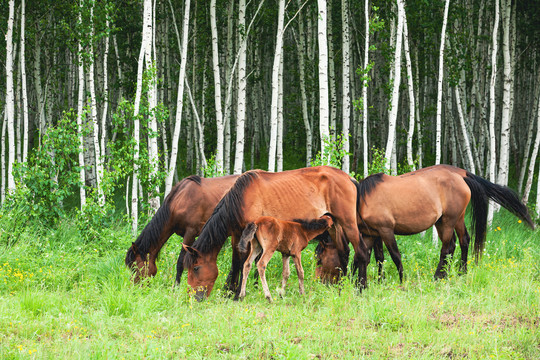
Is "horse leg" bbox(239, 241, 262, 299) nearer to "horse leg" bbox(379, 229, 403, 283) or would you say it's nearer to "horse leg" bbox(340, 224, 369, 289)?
"horse leg" bbox(340, 224, 369, 289)

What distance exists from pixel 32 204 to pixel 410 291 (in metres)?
7.17

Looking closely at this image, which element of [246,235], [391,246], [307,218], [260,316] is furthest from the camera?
[391,246]

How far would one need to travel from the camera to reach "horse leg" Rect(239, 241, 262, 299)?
20.2 feet

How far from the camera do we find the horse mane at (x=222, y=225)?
6398mm

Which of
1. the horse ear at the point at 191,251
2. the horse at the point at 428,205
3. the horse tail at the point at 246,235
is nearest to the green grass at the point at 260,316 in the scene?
the horse ear at the point at 191,251

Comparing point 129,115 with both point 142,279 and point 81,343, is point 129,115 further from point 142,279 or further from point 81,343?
point 81,343

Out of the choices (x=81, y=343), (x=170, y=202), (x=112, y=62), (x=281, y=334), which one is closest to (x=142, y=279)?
(x=170, y=202)

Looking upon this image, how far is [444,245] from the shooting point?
751 cm

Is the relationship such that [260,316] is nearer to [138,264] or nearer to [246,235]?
[246,235]

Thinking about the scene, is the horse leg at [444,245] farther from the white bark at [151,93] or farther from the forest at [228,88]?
the white bark at [151,93]

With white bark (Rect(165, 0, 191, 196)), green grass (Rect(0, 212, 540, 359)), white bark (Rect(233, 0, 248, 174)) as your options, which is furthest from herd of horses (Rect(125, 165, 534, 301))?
white bark (Rect(165, 0, 191, 196))

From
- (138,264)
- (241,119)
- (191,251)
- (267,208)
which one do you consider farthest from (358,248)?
(241,119)

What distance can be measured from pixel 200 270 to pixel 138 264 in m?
1.18

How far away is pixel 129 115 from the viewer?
960cm
